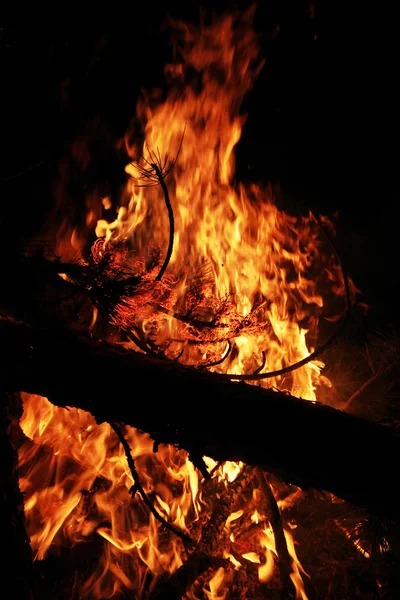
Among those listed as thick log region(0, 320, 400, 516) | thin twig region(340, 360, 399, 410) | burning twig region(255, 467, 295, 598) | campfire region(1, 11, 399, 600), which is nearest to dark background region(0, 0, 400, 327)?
campfire region(1, 11, 399, 600)

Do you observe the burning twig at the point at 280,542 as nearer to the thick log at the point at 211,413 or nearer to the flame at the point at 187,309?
the flame at the point at 187,309

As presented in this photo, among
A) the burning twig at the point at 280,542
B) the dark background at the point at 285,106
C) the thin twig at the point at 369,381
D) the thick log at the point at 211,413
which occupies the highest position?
the dark background at the point at 285,106

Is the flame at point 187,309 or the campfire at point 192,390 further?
the flame at point 187,309

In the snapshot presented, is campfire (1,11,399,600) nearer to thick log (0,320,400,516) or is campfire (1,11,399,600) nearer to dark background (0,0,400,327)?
thick log (0,320,400,516)

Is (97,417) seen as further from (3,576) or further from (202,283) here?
(202,283)

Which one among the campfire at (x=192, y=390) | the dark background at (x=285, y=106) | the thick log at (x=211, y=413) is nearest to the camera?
the thick log at (x=211, y=413)

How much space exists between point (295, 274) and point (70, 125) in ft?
9.81

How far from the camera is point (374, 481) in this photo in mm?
1945

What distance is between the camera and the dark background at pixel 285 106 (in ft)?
12.4

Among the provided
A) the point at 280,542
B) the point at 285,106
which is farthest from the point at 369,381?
the point at 285,106

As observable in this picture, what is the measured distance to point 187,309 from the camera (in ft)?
10.6

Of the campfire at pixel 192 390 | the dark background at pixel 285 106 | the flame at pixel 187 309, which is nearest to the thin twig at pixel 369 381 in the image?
the campfire at pixel 192 390

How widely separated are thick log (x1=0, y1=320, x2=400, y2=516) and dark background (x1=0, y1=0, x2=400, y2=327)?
188 centimetres

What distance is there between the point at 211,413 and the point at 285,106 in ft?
17.6
